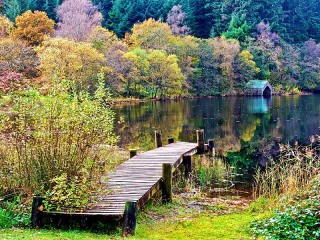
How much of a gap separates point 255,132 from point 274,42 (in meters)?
48.5

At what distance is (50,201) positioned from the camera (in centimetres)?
738

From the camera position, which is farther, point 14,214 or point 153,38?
point 153,38

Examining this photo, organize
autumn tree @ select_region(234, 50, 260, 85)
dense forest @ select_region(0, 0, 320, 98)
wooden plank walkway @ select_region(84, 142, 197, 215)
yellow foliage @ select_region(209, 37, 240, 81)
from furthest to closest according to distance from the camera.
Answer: autumn tree @ select_region(234, 50, 260, 85)
yellow foliage @ select_region(209, 37, 240, 81)
dense forest @ select_region(0, 0, 320, 98)
wooden plank walkway @ select_region(84, 142, 197, 215)

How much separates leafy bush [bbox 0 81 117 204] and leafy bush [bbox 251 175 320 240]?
10.7ft

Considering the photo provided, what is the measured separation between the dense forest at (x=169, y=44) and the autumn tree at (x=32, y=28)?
0.35 ft

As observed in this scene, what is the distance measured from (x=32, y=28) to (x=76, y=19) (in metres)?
9.85

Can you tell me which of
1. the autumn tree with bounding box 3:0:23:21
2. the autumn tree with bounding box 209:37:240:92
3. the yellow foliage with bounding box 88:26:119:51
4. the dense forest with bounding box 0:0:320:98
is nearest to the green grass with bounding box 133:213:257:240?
the dense forest with bounding box 0:0:320:98

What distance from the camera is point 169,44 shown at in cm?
5509

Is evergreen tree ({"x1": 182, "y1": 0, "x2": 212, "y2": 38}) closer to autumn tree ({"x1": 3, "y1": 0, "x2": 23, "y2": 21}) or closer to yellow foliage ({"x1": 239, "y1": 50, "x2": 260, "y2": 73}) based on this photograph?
yellow foliage ({"x1": 239, "y1": 50, "x2": 260, "y2": 73})

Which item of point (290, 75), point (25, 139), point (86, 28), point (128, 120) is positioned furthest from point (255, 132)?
point (290, 75)

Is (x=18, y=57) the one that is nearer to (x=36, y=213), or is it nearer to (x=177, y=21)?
(x=36, y=213)

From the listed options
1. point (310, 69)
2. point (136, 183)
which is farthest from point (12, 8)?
point (136, 183)

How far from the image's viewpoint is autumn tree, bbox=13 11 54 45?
43.8 metres

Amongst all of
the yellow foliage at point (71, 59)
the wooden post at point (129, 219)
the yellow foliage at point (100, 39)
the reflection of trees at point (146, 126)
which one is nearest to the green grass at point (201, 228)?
the wooden post at point (129, 219)
